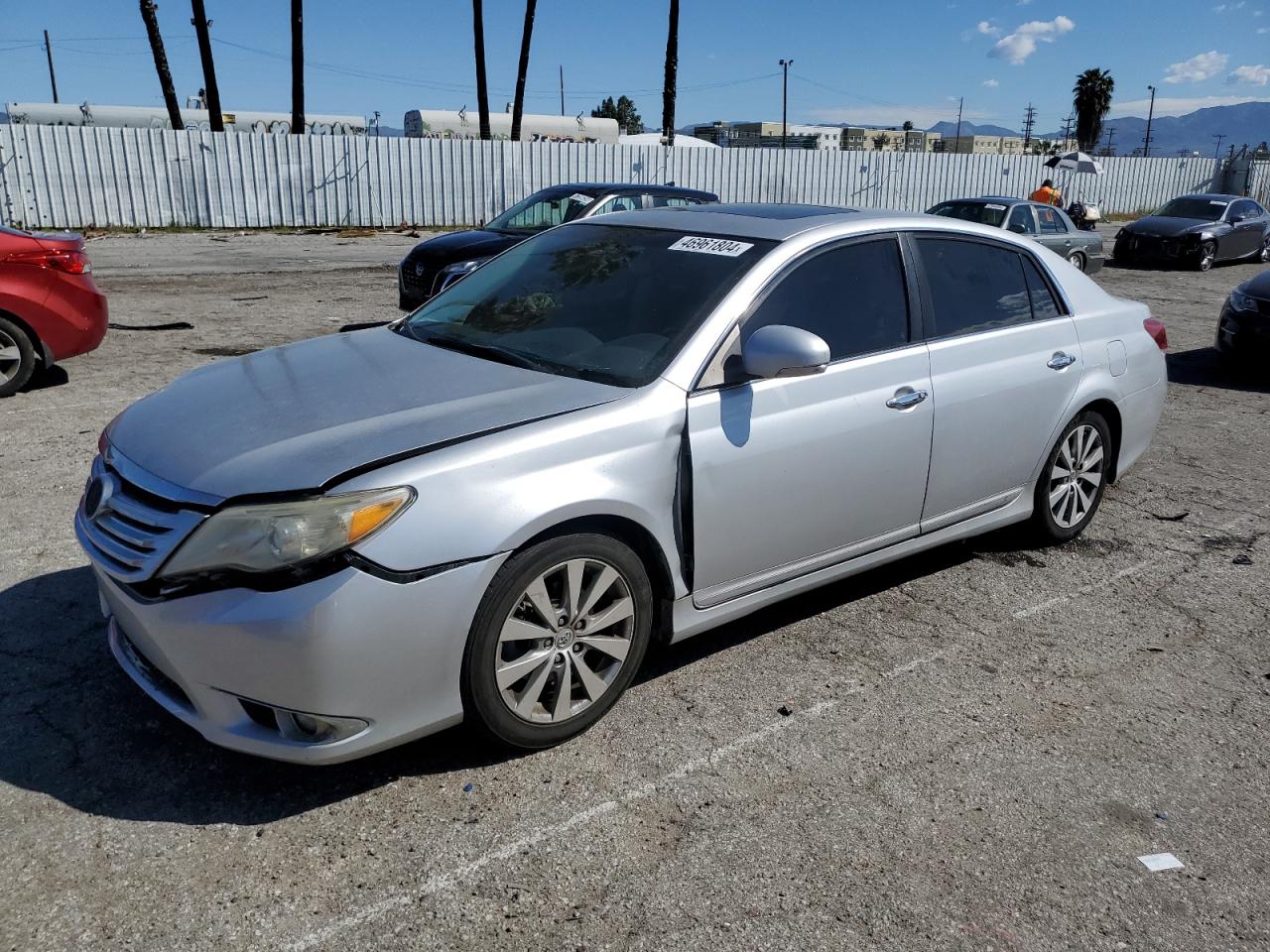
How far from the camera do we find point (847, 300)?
4055 mm

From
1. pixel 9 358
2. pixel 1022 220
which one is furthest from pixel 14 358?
pixel 1022 220

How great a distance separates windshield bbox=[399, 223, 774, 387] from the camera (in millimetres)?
3680

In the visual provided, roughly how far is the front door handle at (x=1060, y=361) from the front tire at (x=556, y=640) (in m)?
2.42

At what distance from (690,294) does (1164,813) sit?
2.27 meters

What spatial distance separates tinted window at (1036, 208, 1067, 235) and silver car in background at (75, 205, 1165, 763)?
12.9m

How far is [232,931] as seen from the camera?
251 centimetres

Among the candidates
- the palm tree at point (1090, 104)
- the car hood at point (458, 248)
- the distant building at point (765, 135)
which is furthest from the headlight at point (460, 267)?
the palm tree at point (1090, 104)

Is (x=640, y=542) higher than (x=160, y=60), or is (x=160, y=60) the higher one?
(x=160, y=60)

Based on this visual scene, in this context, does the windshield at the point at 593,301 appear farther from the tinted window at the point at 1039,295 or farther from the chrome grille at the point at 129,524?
the tinted window at the point at 1039,295

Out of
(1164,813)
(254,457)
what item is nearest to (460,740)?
(254,457)

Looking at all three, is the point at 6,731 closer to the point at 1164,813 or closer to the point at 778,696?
the point at 778,696

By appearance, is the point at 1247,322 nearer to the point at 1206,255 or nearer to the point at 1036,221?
the point at 1036,221

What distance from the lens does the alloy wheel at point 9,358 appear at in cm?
739

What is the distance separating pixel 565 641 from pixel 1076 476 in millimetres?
3095
